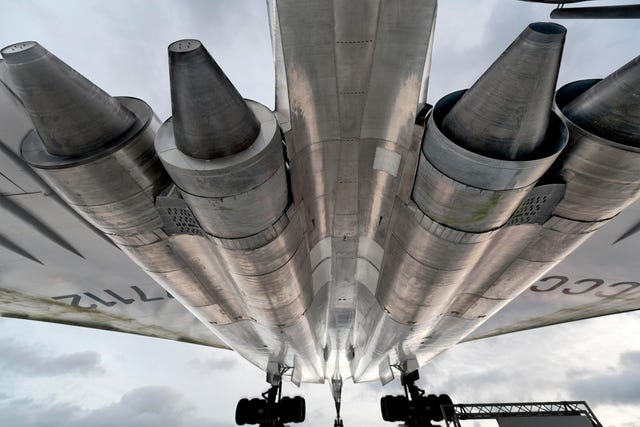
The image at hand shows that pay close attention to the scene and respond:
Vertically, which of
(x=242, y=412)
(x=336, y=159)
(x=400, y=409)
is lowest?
(x=400, y=409)

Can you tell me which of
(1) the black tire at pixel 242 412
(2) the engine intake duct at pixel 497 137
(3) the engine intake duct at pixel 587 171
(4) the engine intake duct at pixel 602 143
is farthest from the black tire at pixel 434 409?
(2) the engine intake duct at pixel 497 137

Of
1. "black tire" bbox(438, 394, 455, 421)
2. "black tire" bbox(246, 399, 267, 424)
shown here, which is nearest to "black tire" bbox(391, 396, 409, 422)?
"black tire" bbox(438, 394, 455, 421)

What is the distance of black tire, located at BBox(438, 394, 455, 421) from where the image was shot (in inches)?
551

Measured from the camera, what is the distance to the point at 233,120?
3.32 meters

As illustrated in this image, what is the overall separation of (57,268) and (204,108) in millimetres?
8461

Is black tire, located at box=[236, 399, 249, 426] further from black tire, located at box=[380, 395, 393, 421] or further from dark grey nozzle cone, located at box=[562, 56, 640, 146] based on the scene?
dark grey nozzle cone, located at box=[562, 56, 640, 146]

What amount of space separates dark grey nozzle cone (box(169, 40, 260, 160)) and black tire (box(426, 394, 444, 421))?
51.8 ft

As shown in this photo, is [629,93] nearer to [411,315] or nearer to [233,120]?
[233,120]

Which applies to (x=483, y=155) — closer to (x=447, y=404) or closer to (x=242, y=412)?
(x=447, y=404)

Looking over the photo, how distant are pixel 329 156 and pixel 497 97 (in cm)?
272

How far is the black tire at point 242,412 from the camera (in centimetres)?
1484

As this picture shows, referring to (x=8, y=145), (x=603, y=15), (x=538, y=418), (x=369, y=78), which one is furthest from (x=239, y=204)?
(x=538, y=418)

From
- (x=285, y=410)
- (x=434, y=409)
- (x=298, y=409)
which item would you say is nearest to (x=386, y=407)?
(x=434, y=409)

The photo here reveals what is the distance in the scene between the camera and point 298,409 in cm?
1560
